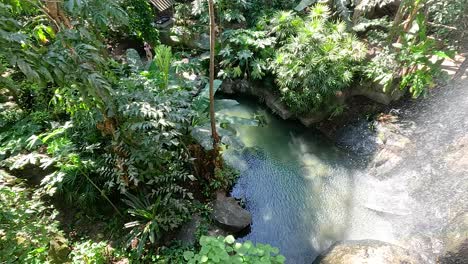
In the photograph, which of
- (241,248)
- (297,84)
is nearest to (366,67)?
(297,84)

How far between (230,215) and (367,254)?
6.59ft

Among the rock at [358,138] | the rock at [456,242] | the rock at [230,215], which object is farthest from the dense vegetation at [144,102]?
the rock at [456,242]

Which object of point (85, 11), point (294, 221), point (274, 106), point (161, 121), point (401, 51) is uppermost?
point (85, 11)

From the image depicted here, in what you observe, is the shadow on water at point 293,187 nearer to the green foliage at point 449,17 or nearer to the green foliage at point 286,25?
the green foliage at point 286,25

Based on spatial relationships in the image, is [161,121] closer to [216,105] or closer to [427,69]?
[216,105]

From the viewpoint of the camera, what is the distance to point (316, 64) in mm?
6137

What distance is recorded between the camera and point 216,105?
5.49m

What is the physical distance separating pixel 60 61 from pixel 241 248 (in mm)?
2631

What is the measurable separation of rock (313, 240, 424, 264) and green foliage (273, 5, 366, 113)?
3.02 meters

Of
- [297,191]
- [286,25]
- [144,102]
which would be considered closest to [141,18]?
[286,25]

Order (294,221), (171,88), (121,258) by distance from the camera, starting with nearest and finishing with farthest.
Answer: (121,258)
(171,88)
(294,221)

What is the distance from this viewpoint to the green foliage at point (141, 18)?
7.37m

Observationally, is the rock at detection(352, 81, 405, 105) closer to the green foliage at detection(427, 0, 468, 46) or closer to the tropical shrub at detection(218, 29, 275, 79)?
the green foliage at detection(427, 0, 468, 46)

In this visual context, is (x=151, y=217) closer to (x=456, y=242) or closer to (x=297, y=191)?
(x=297, y=191)
